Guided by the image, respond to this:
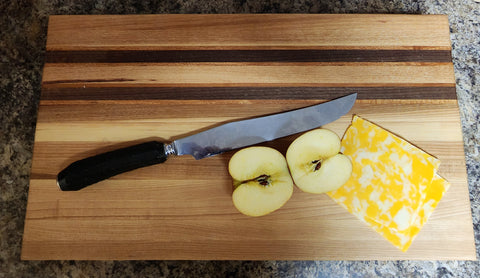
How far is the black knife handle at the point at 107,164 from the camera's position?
0.79 m

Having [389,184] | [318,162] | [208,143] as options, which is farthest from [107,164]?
[389,184]

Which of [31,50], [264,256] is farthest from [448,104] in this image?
[31,50]

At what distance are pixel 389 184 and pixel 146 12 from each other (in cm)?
78

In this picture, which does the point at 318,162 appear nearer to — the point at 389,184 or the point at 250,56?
the point at 389,184

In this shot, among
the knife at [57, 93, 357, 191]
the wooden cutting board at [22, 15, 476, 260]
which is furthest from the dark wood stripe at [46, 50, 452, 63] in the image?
the knife at [57, 93, 357, 191]

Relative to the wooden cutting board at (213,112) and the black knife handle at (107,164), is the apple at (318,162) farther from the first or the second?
the black knife handle at (107,164)

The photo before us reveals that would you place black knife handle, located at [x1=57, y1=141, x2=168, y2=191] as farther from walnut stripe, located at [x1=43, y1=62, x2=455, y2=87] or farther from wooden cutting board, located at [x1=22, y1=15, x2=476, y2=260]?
walnut stripe, located at [x1=43, y1=62, x2=455, y2=87]

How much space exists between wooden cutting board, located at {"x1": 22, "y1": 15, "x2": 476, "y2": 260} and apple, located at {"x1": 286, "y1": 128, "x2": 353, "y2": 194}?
1.7 inches

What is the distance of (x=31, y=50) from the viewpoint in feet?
3.40

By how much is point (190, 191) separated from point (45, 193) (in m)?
0.33

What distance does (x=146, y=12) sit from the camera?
1040 millimetres

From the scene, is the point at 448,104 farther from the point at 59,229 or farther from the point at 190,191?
the point at 59,229

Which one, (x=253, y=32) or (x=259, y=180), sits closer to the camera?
(x=259, y=180)

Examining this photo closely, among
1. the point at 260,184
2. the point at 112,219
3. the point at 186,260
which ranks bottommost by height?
the point at 186,260
